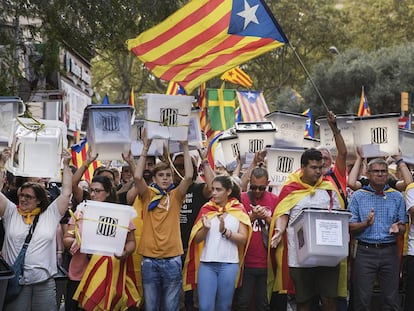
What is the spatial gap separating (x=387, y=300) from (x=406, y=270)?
58 cm

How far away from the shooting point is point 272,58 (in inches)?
1622

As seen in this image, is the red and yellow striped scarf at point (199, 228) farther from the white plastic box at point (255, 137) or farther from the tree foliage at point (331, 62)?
the tree foliage at point (331, 62)

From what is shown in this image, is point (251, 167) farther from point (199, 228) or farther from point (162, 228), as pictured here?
point (162, 228)

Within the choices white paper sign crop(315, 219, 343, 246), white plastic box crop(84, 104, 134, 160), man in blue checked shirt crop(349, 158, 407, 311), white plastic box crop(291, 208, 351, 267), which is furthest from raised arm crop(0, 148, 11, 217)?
man in blue checked shirt crop(349, 158, 407, 311)

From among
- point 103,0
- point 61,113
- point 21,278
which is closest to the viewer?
point 21,278

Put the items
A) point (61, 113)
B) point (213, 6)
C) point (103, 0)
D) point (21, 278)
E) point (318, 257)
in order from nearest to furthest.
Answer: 1. point (21, 278)
2. point (318, 257)
3. point (213, 6)
4. point (103, 0)
5. point (61, 113)

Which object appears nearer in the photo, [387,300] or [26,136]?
[26,136]

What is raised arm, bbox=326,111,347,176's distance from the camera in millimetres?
9148

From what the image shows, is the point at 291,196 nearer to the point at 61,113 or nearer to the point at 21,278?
the point at 21,278

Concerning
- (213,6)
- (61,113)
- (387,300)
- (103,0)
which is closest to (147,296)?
(387,300)

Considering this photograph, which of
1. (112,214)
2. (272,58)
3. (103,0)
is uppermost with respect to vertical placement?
(272,58)

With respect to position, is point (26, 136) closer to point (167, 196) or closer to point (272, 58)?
point (167, 196)

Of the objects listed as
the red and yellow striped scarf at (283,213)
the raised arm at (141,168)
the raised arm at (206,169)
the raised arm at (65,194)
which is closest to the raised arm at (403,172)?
the red and yellow striped scarf at (283,213)

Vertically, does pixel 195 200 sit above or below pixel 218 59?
below
